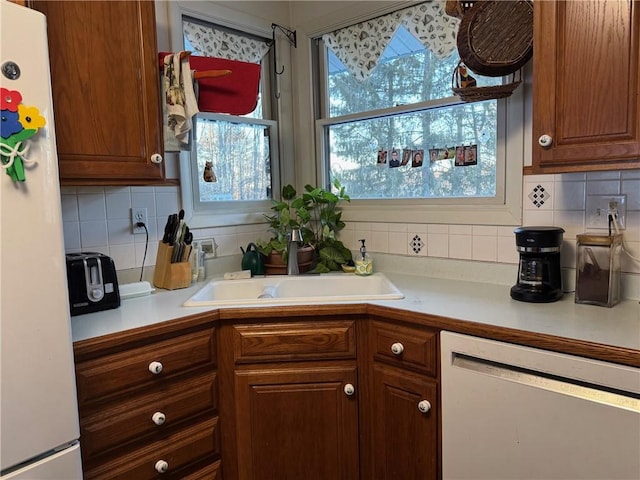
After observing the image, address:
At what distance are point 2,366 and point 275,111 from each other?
1.92 meters

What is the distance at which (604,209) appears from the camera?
1.70 meters

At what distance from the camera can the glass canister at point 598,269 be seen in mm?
1579

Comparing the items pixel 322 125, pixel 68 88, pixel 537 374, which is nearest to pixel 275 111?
pixel 322 125

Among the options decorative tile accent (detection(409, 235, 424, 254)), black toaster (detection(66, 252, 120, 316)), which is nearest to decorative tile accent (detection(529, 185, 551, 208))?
decorative tile accent (detection(409, 235, 424, 254))

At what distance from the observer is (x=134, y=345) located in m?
1.50

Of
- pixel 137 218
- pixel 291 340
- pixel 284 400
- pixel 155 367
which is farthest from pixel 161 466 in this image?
pixel 137 218

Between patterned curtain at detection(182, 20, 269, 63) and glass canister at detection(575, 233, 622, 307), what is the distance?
71.9 inches

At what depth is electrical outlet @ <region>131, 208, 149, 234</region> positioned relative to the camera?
204 centimetres

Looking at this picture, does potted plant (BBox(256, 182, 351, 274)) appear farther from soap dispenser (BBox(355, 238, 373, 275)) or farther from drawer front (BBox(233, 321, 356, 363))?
drawer front (BBox(233, 321, 356, 363))

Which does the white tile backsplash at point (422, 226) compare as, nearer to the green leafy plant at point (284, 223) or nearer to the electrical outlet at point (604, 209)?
the electrical outlet at point (604, 209)

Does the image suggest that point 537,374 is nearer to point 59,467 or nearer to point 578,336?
point 578,336

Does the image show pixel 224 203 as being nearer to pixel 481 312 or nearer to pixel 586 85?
pixel 481 312

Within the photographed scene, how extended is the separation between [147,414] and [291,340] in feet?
1.77

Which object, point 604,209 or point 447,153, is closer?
point 604,209
